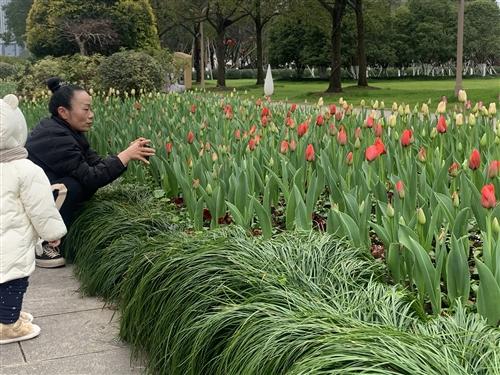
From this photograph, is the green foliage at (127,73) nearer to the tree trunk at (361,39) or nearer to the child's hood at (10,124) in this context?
the child's hood at (10,124)

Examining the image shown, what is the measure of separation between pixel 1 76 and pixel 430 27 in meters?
37.7

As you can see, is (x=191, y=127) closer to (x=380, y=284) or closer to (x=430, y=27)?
(x=380, y=284)

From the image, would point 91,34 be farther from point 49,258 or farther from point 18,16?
point 18,16

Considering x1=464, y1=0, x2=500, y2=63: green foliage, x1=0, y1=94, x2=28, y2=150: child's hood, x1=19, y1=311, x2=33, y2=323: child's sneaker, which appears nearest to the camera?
x1=0, y1=94, x2=28, y2=150: child's hood

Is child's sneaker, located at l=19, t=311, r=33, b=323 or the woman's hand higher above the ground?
the woman's hand

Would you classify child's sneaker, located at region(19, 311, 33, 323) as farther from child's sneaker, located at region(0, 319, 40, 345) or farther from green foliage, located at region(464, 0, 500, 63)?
green foliage, located at region(464, 0, 500, 63)

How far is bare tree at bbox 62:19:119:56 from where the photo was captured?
19641 millimetres

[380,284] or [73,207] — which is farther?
[73,207]

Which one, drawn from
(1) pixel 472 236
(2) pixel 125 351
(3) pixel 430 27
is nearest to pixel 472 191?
(1) pixel 472 236

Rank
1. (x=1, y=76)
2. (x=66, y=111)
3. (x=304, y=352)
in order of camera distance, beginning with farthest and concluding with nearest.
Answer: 1. (x=1, y=76)
2. (x=66, y=111)
3. (x=304, y=352)

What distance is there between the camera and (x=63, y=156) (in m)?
4.98

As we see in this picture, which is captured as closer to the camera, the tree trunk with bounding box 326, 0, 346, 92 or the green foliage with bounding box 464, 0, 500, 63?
the tree trunk with bounding box 326, 0, 346, 92

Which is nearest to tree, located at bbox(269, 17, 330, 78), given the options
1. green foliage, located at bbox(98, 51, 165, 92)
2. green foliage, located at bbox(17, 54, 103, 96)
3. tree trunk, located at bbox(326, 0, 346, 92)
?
tree trunk, located at bbox(326, 0, 346, 92)

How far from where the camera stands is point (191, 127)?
6668mm
